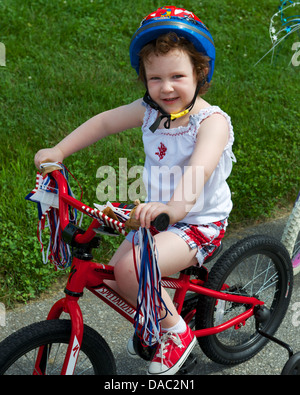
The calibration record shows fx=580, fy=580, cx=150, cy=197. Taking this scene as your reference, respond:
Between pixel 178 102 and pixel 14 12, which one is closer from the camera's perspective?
pixel 178 102

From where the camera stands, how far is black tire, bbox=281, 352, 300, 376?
2711 millimetres

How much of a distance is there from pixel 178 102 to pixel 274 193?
7.18 feet

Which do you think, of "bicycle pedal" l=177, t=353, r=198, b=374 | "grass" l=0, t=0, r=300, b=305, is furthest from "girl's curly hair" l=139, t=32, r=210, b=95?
"grass" l=0, t=0, r=300, b=305

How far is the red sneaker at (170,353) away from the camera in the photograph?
2.51 meters

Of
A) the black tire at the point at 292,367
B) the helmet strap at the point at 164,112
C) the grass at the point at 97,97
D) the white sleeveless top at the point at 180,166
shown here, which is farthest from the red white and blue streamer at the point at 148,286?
the grass at the point at 97,97

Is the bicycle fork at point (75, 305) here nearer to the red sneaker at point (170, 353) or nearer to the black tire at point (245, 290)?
the red sneaker at point (170, 353)

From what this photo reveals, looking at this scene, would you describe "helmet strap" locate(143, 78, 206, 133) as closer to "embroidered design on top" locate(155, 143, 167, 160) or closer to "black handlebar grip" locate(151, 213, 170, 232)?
"embroidered design on top" locate(155, 143, 167, 160)

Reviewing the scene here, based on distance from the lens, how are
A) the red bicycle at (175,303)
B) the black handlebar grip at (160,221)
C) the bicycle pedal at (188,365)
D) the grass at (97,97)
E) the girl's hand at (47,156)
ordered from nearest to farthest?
the black handlebar grip at (160,221)
the red bicycle at (175,303)
the girl's hand at (47,156)
the bicycle pedal at (188,365)
the grass at (97,97)

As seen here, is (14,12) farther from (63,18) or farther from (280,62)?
(280,62)

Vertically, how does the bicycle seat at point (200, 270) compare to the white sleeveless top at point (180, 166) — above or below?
below

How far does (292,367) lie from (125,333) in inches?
38.5

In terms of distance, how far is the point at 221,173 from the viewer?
2.59 metres

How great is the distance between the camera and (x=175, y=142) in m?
2.54
